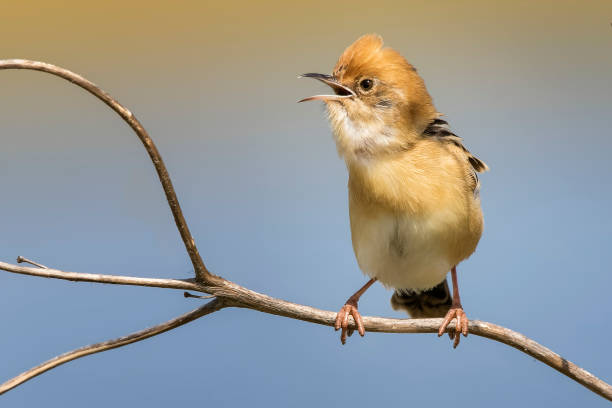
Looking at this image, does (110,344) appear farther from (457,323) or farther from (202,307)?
(457,323)

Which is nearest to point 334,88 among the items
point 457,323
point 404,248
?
point 404,248

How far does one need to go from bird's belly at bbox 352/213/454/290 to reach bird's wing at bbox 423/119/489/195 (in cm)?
26

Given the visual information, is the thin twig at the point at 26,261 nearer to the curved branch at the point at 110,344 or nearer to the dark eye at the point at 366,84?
the curved branch at the point at 110,344

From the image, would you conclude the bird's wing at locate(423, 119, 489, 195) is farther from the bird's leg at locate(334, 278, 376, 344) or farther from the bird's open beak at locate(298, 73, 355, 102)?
the bird's leg at locate(334, 278, 376, 344)

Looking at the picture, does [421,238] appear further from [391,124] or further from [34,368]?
[34,368]

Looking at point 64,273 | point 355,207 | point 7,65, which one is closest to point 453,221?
point 355,207

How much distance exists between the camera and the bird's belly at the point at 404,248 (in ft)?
7.16

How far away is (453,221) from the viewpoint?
2199mm

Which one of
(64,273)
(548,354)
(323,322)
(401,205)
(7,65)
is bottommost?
(548,354)

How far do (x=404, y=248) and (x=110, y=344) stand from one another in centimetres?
113

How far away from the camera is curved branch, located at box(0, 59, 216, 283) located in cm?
122

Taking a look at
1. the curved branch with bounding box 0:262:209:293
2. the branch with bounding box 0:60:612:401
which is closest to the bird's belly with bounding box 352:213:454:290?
the branch with bounding box 0:60:612:401

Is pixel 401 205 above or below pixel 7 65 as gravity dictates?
below

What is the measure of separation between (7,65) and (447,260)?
1.57 meters
